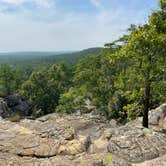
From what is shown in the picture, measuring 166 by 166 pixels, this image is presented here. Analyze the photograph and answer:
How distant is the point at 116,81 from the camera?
69.9 feet

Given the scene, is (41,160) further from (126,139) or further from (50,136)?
(126,139)

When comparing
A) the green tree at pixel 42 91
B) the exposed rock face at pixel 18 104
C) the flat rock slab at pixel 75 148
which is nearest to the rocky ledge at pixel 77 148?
the flat rock slab at pixel 75 148

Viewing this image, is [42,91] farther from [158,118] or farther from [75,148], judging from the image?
[75,148]

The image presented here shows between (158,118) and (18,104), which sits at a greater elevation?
(158,118)

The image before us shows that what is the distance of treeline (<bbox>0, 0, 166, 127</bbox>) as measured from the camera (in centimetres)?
1661

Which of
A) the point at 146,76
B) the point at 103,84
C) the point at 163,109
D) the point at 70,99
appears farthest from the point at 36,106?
the point at 146,76

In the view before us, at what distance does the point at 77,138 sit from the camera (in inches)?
513

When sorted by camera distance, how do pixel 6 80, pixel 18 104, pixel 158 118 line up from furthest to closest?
1. pixel 6 80
2. pixel 18 104
3. pixel 158 118

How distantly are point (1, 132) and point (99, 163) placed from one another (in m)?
6.10

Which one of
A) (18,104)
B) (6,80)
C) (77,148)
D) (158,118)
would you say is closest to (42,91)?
(18,104)

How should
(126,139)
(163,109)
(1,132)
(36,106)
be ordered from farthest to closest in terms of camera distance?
1. (36,106)
2. (163,109)
3. (1,132)
4. (126,139)

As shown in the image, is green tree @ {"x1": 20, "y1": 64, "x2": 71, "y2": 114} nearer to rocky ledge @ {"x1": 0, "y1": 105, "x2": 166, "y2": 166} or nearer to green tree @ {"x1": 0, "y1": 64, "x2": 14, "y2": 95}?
green tree @ {"x1": 0, "y1": 64, "x2": 14, "y2": 95}

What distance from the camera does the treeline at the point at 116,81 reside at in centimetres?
1661

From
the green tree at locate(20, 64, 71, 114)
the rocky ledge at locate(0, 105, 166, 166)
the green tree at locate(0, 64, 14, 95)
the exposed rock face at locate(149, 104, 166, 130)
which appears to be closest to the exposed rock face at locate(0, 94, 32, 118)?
the green tree at locate(20, 64, 71, 114)
